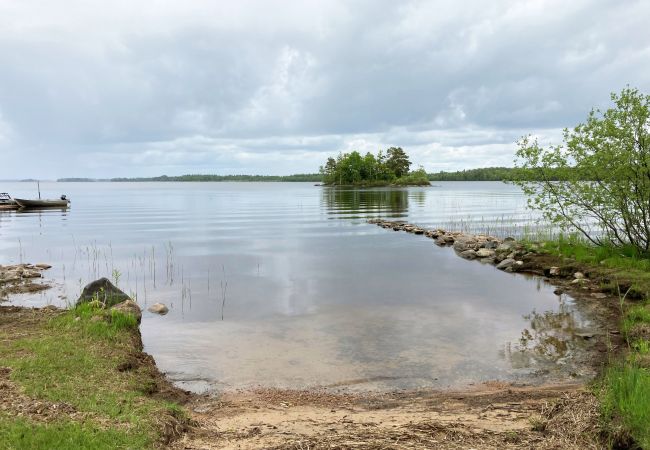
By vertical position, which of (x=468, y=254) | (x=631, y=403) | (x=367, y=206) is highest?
(x=367, y=206)

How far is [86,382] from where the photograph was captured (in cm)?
857

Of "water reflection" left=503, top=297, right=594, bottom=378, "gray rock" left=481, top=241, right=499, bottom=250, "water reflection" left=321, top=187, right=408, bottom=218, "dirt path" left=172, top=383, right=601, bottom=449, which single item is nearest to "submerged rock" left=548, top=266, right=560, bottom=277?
"water reflection" left=503, top=297, right=594, bottom=378

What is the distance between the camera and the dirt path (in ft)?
21.2

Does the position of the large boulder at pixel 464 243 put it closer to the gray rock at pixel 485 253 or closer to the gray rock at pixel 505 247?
the gray rock at pixel 485 253

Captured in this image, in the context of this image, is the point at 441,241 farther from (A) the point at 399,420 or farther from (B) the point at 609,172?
(A) the point at 399,420

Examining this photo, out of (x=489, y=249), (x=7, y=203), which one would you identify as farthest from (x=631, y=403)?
(x=7, y=203)

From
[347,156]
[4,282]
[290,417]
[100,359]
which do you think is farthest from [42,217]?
[347,156]

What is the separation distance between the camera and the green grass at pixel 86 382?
6273 mm

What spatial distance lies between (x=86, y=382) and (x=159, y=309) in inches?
326

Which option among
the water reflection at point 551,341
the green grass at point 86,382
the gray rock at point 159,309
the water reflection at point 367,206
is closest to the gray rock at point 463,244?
the water reflection at point 551,341

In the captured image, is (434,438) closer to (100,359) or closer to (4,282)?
(100,359)

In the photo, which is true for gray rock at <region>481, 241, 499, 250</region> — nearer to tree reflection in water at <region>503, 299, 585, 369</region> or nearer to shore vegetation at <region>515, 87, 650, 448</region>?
shore vegetation at <region>515, 87, 650, 448</region>

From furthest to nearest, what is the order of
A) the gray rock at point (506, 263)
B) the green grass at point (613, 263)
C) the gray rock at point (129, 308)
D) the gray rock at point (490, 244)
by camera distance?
the gray rock at point (490, 244) → the gray rock at point (506, 263) → the green grass at point (613, 263) → the gray rock at point (129, 308)

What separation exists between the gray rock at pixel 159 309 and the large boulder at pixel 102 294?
1.37 m
